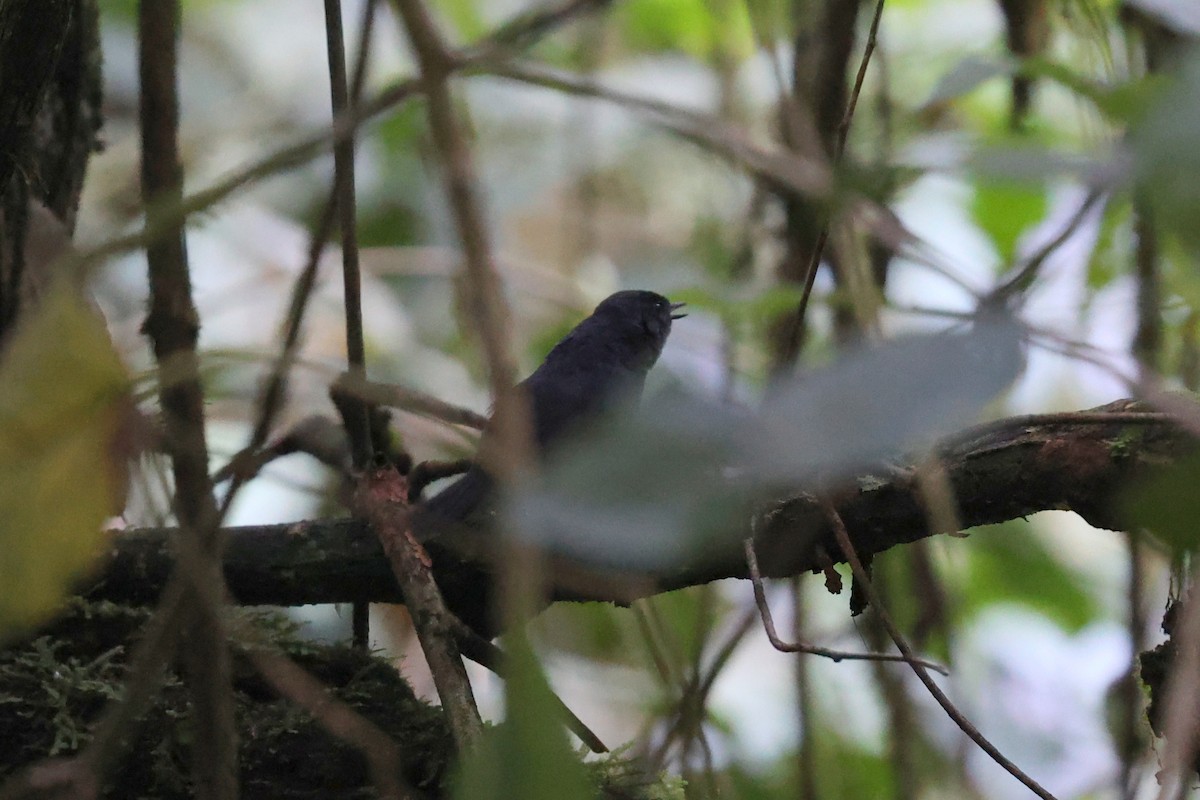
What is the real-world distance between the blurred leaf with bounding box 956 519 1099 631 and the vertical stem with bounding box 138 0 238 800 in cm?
272

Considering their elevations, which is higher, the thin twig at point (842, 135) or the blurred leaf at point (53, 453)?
the thin twig at point (842, 135)

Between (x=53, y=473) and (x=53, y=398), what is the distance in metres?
0.04

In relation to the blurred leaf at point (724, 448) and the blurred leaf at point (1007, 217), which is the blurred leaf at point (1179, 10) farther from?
the blurred leaf at point (1007, 217)

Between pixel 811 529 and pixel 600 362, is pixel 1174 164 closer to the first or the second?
pixel 811 529

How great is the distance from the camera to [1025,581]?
330 centimetres

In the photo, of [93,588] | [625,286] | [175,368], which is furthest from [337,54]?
[625,286]

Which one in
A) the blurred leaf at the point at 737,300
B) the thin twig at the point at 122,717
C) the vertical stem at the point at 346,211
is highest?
the blurred leaf at the point at 737,300

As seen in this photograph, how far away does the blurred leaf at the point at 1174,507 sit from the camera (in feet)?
1.67

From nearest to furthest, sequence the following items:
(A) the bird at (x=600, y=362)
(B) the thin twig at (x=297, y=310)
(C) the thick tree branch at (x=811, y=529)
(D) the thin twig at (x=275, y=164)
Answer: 1. (D) the thin twig at (x=275, y=164)
2. (B) the thin twig at (x=297, y=310)
3. (C) the thick tree branch at (x=811, y=529)
4. (A) the bird at (x=600, y=362)

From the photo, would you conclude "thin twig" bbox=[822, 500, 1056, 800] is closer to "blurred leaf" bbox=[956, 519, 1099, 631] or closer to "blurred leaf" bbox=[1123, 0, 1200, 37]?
"blurred leaf" bbox=[1123, 0, 1200, 37]

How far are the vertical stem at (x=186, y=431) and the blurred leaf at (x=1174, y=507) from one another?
0.51 metres

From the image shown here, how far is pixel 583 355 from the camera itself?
2.59m

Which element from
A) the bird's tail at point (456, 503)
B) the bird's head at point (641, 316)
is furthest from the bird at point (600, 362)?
the bird's tail at point (456, 503)

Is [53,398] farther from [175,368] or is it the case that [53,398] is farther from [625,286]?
[625,286]
